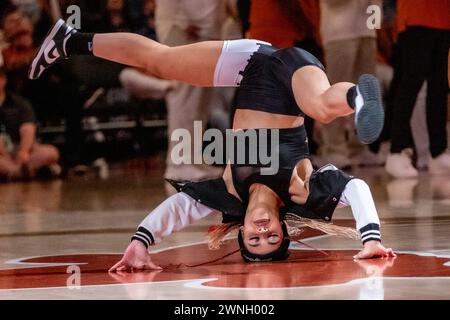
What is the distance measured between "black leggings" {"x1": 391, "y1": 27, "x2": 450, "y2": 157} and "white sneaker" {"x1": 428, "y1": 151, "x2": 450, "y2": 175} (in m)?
0.32

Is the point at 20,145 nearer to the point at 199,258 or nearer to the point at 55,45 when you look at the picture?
the point at 55,45

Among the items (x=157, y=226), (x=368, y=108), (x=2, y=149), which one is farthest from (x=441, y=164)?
Answer: (x=368, y=108)

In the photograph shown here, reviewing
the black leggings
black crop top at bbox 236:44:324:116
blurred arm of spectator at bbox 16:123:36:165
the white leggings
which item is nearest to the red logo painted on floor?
black crop top at bbox 236:44:324:116

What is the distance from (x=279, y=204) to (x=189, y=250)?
55 centimetres

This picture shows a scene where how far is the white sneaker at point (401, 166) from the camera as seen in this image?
655 cm

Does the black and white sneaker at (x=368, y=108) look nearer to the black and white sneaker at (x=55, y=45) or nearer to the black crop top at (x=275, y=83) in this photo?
the black crop top at (x=275, y=83)

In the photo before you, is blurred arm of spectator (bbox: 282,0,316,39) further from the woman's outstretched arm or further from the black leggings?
the woman's outstretched arm

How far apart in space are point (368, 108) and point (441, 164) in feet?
11.4

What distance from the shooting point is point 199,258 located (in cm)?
405

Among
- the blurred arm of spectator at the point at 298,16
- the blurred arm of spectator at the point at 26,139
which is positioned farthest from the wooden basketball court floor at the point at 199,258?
the blurred arm of spectator at the point at 26,139

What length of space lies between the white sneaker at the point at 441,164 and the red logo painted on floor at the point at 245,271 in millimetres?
2807

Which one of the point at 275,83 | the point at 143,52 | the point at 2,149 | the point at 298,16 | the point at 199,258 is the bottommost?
the point at 199,258

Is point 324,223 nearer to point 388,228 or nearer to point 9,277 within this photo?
point 388,228

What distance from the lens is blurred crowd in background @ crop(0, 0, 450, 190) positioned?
6449mm
